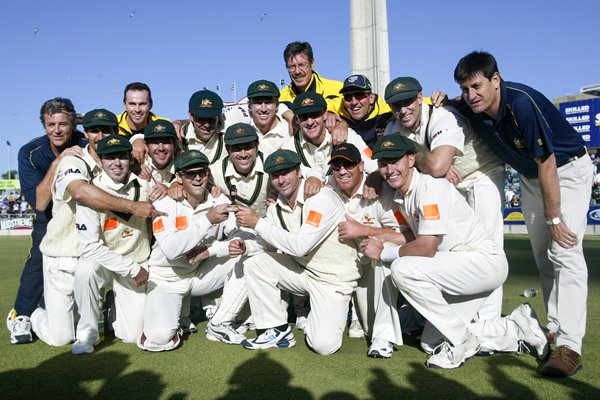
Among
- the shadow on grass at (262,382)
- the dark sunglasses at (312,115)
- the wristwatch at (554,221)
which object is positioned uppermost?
the dark sunglasses at (312,115)

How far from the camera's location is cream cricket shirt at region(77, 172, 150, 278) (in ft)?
18.2

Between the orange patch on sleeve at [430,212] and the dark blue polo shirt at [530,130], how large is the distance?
89cm

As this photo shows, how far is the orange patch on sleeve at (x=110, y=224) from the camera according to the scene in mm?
5719

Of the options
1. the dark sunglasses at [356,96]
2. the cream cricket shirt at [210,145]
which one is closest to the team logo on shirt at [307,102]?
the dark sunglasses at [356,96]

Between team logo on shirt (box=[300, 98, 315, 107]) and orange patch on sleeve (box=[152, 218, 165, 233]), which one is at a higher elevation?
team logo on shirt (box=[300, 98, 315, 107])

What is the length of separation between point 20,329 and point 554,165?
5.36 metres

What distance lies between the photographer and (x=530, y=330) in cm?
480

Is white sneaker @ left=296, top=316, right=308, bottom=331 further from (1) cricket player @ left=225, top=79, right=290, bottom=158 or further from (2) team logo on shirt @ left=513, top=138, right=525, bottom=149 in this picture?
(2) team logo on shirt @ left=513, top=138, right=525, bottom=149

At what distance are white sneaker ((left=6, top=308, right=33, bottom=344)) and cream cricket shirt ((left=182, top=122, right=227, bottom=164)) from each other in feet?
8.39

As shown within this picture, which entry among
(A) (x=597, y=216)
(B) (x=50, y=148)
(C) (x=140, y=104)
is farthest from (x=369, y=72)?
(A) (x=597, y=216)

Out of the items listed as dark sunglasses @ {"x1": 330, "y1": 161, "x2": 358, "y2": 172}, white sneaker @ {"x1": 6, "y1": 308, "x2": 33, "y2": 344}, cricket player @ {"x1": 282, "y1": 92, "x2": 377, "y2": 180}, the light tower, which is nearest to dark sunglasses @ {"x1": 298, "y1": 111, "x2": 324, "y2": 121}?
cricket player @ {"x1": 282, "y1": 92, "x2": 377, "y2": 180}

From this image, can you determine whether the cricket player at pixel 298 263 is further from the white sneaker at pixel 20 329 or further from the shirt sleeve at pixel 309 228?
the white sneaker at pixel 20 329

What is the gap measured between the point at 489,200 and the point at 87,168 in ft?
13.3

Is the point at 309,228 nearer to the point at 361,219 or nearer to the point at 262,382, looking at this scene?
the point at 361,219
